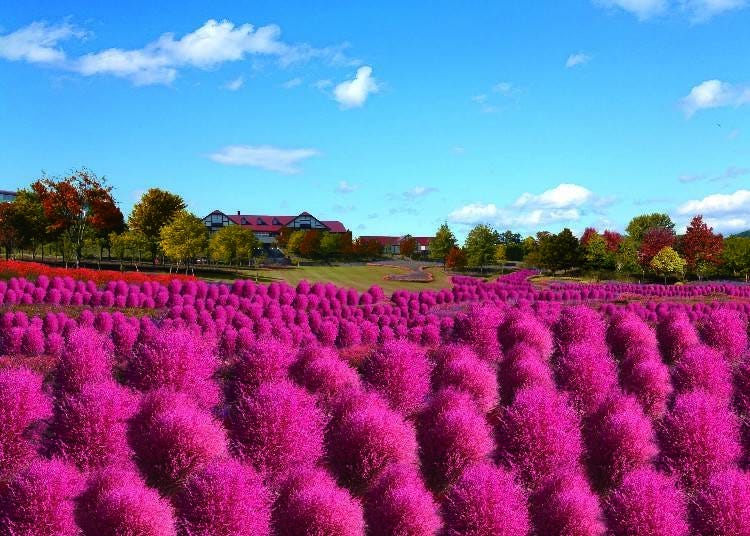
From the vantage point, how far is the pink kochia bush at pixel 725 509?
29.6 ft

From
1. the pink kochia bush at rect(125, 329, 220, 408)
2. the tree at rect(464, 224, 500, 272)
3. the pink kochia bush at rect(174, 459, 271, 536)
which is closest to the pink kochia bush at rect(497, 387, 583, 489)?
the pink kochia bush at rect(174, 459, 271, 536)

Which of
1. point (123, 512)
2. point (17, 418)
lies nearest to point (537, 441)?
point (123, 512)

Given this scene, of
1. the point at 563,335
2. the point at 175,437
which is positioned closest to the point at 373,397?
the point at 175,437

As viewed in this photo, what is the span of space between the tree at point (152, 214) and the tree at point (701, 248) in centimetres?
5658

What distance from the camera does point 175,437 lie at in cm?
1036

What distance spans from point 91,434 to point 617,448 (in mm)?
8936

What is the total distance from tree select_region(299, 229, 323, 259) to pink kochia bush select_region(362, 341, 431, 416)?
3729 inches

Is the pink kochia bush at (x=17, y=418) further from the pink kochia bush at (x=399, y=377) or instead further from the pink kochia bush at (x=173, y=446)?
the pink kochia bush at (x=399, y=377)

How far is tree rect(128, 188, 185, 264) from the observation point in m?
68.0

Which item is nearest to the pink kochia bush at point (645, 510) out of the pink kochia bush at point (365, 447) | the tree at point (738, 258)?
the pink kochia bush at point (365, 447)

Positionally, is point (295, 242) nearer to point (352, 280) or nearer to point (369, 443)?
point (352, 280)

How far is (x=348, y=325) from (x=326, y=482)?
12.3m

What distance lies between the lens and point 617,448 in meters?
11.6

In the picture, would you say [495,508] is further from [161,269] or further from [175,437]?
[161,269]
